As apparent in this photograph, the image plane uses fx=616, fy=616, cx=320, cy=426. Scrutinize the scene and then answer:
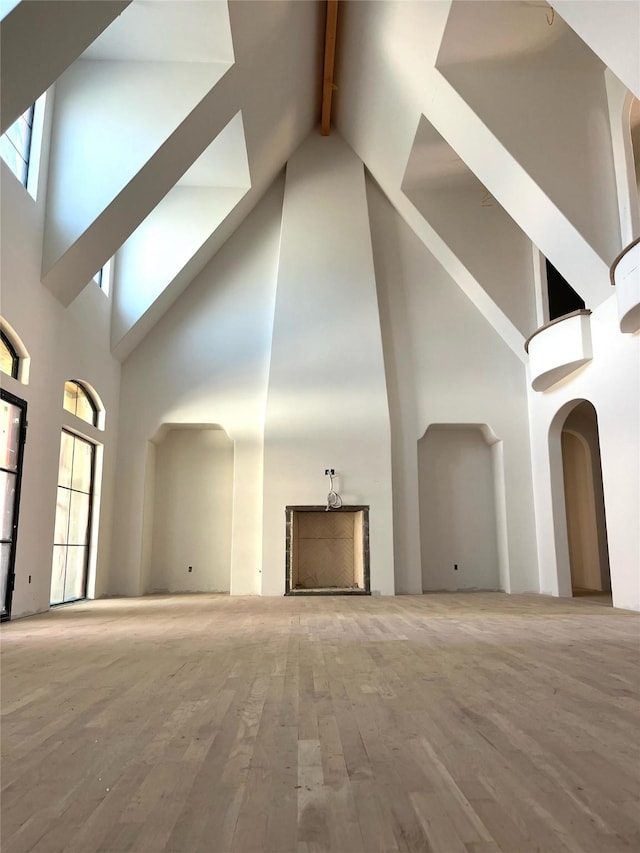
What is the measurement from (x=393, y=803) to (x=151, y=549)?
8722mm

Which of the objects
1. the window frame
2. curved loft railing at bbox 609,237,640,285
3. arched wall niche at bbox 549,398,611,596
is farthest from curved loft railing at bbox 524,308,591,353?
the window frame

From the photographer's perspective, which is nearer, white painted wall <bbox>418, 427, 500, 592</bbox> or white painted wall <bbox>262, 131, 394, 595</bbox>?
white painted wall <bbox>262, 131, 394, 595</bbox>

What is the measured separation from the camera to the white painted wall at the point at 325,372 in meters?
9.33

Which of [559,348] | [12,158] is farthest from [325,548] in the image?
[12,158]

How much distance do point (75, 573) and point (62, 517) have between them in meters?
1.06

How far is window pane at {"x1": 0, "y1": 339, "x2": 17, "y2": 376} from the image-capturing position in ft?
19.6

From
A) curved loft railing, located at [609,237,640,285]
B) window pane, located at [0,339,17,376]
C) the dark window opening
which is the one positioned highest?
the dark window opening

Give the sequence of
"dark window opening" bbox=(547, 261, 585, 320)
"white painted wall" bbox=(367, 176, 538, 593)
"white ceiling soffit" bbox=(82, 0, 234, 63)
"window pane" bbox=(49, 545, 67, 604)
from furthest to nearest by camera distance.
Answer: "white painted wall" bbox=(367, 176, 538, 593)
"dark window opening" bbox=(547, 261, 585, 320)
"window pane" bbox=(49, 545, 67, 604)
"white ceiling soffit" bbox=(82, 0, 234, 63)

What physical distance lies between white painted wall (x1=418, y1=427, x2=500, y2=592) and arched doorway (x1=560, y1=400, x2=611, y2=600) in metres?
1.56

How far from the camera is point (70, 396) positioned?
8.05 m

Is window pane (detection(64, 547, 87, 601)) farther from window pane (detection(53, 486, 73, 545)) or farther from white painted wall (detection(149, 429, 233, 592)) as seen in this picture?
white painted wall (detection(149, 429, 233, 592))

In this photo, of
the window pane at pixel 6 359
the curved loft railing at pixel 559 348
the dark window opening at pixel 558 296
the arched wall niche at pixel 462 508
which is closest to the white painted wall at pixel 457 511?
the arched wall niche at pixel 462 508

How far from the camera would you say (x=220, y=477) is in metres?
10.1

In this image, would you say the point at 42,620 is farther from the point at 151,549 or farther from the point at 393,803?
the point at 393,803
